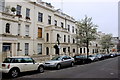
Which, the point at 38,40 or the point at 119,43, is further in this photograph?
the point at 119,43

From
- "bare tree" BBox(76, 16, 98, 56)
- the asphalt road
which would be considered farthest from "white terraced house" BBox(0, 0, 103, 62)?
the asphalt road

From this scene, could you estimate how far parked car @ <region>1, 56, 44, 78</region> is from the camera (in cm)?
1144

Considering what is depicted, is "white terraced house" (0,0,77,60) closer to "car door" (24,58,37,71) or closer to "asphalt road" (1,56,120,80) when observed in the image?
"car door" (24,58,37,71)

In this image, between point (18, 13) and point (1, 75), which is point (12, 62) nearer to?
point (1, 75)

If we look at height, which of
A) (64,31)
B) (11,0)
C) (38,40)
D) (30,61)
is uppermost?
(11,0)

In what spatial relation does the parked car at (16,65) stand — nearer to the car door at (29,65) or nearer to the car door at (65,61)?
the car door at (29,65)

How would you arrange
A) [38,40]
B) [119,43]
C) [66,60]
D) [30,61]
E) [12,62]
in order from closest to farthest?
[12,62] < [30,61] < [66,60] < [38,40] < [119,43]

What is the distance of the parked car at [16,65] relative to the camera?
37.5ft

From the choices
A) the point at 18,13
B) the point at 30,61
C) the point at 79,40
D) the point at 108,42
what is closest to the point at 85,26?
the point at 79,40

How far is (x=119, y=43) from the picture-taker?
115 m

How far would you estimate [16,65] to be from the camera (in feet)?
39.0

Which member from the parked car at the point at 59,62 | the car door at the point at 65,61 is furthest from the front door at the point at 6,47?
the car door at the point at 65,61

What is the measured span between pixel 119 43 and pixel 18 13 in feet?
343

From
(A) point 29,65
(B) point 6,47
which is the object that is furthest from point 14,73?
(B) point 6,47
